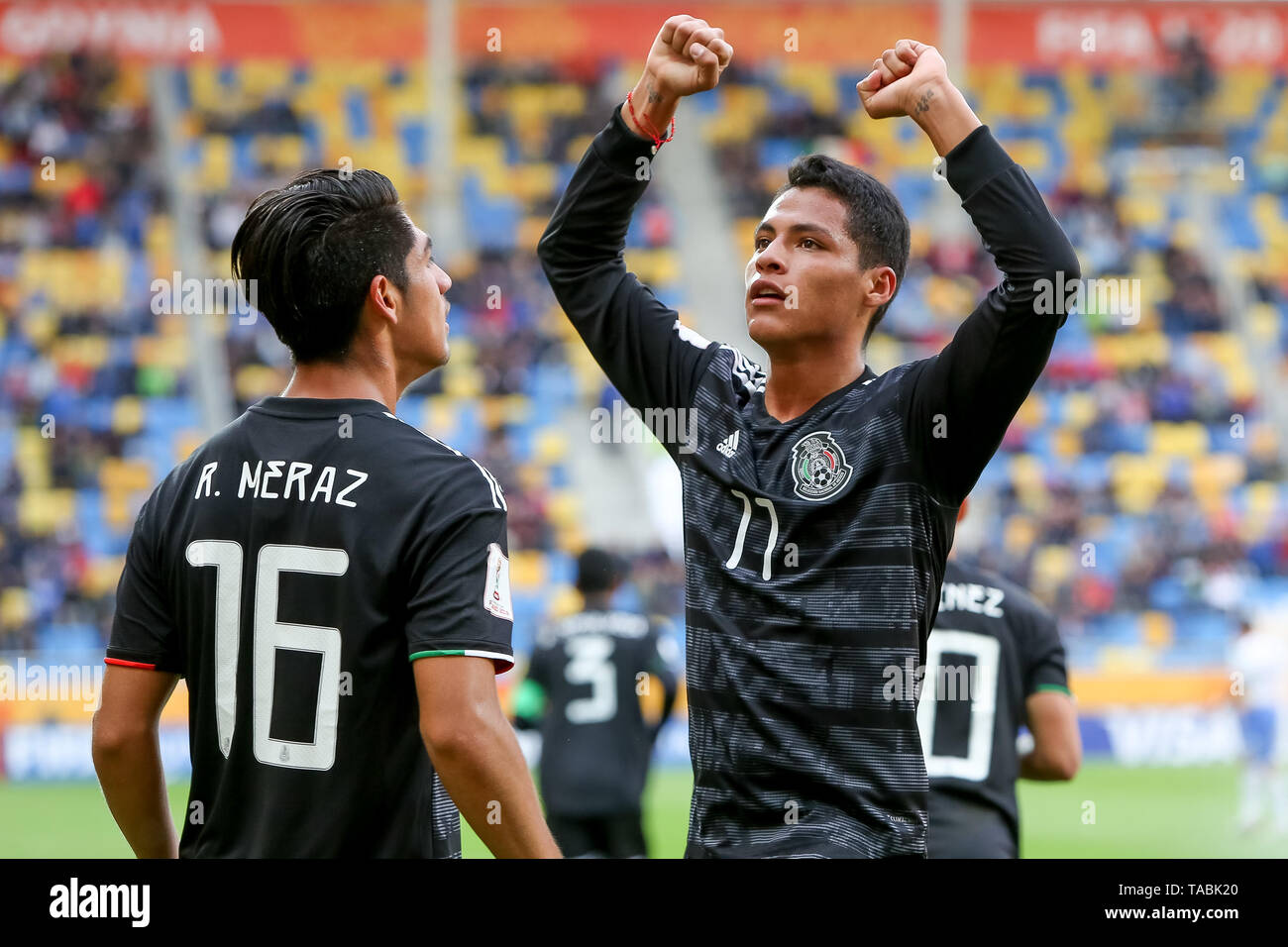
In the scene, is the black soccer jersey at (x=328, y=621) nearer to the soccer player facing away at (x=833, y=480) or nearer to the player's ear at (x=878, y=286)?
the soccer player facing away at (x=833, y=480)

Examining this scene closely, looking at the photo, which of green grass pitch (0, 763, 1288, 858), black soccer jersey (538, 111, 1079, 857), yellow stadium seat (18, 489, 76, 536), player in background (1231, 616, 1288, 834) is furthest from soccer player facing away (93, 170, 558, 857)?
yellow stadium seat (18, 489, 76, 536)

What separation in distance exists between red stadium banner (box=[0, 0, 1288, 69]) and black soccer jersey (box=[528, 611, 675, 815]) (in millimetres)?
12503

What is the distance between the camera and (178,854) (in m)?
2.64

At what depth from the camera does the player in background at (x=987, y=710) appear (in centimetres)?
410

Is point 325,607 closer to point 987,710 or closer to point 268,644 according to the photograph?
point 268,644

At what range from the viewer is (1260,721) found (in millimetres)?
11445

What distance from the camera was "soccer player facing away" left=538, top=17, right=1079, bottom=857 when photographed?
251 centimetres

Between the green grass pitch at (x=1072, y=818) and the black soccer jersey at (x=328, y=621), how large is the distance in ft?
20.6

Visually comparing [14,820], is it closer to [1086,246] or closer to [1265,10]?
[1086,246]

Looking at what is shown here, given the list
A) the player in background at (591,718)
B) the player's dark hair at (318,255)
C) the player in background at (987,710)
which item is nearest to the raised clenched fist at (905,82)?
the player's dark hair at (318,255)

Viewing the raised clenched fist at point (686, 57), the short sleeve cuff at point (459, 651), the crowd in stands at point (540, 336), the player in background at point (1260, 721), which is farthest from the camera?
the crowd in stands at point (540, 336)

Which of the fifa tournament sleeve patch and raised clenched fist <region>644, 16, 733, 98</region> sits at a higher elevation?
raised clenched fist <region>644, 16, 733, 98</region>

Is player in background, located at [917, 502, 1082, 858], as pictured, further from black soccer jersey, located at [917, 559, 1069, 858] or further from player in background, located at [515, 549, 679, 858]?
player in background, located at [515, 549, 679, 858]

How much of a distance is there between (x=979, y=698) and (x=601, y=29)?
15.0 m
